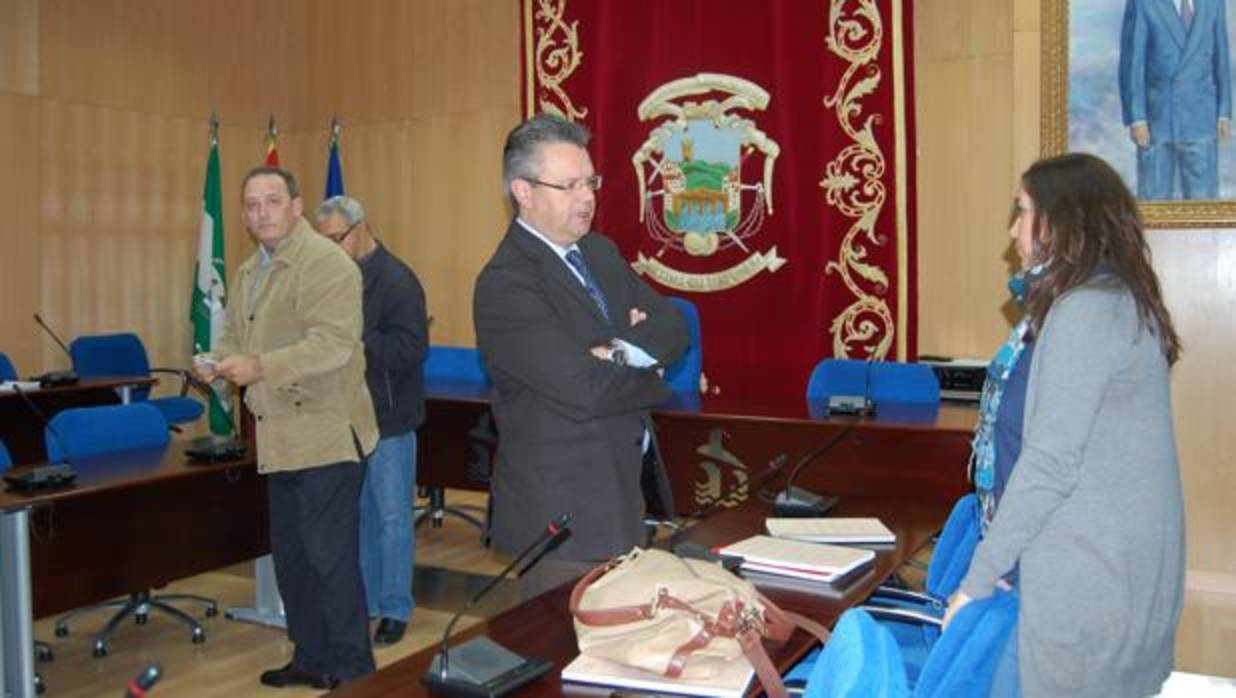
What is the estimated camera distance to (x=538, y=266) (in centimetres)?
226

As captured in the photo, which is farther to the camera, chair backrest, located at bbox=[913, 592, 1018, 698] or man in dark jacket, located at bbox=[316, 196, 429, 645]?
man in dark jacket, located at bbox=[316, 196, 429, 645]

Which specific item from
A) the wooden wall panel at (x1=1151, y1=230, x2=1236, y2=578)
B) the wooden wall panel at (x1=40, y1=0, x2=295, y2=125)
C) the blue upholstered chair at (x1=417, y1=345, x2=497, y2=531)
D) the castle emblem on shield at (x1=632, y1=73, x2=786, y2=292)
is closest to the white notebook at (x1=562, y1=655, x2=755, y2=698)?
the wooden wall panel at (x1=1151, y1=230, x2=1236, y2=578)

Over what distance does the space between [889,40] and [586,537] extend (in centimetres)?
437

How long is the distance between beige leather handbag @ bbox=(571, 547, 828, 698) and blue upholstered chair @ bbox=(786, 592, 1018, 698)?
0.35 ft

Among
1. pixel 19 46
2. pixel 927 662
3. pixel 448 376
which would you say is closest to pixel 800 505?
pixel 927 662

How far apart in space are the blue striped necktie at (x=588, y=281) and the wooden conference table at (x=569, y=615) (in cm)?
58

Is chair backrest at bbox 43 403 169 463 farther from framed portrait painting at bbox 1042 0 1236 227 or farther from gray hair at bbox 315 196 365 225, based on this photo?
framed portrait painting at bbox 1042 0 1236 227

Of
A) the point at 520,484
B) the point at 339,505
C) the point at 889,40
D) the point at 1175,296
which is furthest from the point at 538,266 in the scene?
the point at 889,40

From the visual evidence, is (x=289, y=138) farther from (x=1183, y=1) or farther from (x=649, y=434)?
(x=649, y=434)

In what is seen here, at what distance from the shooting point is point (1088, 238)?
1.88m

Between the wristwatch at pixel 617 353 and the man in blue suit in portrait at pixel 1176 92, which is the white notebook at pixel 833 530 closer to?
the wristwatch at pixel 617 353

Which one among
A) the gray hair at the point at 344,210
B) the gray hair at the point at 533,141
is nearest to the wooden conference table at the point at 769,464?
the gray hair at the point at 533,141

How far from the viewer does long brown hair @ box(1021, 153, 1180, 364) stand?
6.03ft

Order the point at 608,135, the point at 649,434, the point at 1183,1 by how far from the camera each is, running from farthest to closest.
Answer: the point at 608,135 → the point at 1183,1 → the point at 649,434
